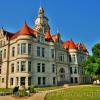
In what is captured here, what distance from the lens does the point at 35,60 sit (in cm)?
5294

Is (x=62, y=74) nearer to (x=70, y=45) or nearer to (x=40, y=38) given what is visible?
(x=70, y=45)

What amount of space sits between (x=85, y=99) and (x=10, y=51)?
3132 cm

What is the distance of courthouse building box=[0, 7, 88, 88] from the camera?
167 feet

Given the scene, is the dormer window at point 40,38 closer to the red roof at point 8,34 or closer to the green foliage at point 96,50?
the red roof at point 8,34

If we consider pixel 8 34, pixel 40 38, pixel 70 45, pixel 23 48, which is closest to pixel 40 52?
pixel 40 38

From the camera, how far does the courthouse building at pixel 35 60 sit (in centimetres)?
5091

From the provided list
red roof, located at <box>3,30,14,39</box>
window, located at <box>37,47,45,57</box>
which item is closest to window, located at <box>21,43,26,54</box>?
window, located at <box>37,47,45,57</box>

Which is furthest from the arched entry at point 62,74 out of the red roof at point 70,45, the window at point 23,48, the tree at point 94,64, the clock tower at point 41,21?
the clock tower at point 41,21

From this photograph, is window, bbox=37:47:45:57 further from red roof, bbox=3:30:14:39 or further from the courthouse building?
red roof, bbox=3:30:14:39

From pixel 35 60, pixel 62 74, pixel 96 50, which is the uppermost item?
pixel 96 50

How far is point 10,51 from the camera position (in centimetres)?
5531

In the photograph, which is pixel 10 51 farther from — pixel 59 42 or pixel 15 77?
pixel 59 42

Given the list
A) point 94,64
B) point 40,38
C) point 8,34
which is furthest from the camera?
point 8,34

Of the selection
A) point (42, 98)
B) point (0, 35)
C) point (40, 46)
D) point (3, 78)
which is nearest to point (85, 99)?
point (42, 98)
